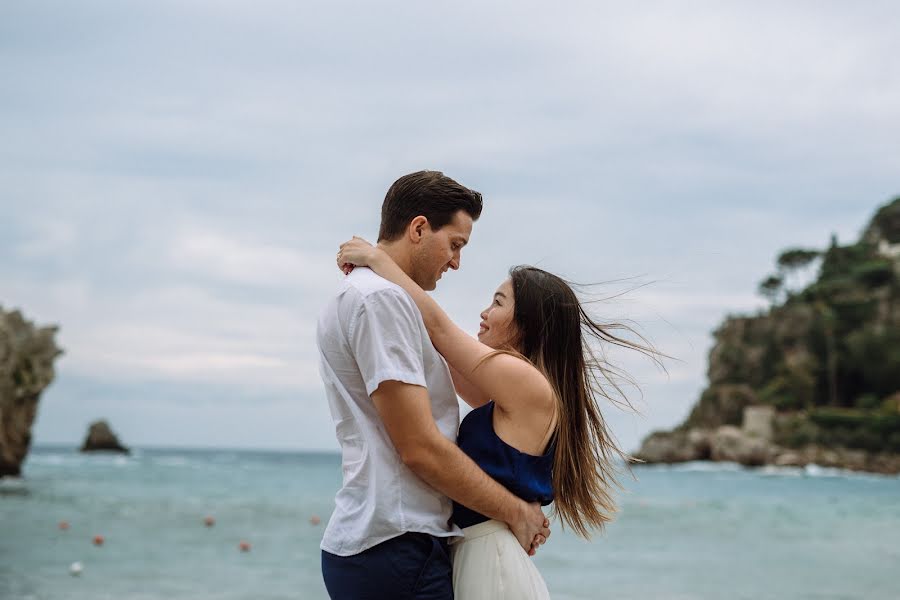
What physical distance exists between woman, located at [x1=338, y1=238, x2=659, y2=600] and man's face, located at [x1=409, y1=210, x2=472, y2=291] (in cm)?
8

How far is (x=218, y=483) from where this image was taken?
134 ft

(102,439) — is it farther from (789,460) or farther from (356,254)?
(356,254)

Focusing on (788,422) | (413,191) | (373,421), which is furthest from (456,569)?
(788,422)

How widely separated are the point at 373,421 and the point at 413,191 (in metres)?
0.65

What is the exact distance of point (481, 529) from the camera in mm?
2795

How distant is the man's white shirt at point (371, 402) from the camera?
2.58 meters

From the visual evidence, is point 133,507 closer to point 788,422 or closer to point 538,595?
point 538,595

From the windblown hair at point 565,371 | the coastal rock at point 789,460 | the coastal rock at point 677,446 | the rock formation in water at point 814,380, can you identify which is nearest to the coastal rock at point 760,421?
the rock formation in water at point 814,380

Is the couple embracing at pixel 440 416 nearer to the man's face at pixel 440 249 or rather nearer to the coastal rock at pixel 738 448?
the man's face at pixel 440 249

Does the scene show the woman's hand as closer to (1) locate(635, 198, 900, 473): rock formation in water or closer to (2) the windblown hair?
(2) the windblown hair

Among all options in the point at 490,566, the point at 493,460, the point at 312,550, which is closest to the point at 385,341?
the point at 493,460

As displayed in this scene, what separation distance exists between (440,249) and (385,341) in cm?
41

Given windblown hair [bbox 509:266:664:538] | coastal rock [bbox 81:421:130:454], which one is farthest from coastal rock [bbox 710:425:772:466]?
windblown hair [bbox 509:266:664:538]

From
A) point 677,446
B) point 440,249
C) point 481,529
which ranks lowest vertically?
point 481,529
